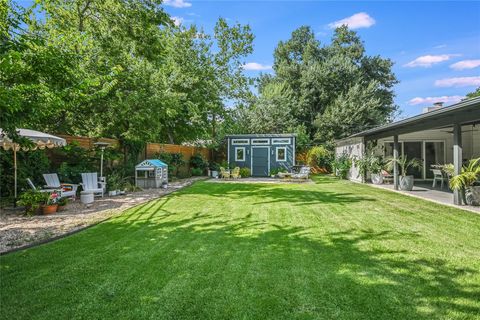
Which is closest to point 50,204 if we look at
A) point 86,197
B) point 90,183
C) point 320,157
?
point 86,197

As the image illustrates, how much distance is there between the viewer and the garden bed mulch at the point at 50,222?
4.44m

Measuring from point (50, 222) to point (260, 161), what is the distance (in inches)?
556

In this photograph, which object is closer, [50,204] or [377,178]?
[50,204]

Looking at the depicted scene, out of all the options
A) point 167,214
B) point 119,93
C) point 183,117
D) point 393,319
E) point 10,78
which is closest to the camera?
point 393,319

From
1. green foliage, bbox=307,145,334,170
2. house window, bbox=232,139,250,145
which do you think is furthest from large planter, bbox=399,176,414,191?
house window, bbox=232,139,250,145

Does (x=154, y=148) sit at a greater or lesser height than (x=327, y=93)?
lesser

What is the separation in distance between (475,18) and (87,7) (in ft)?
42.2

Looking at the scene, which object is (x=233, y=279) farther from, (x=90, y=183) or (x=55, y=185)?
(x=90, y=183)

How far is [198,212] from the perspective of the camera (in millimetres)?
6559

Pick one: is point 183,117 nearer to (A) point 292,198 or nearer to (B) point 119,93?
(B) point 119,93

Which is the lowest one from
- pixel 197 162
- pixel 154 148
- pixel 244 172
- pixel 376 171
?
pixel 244 172

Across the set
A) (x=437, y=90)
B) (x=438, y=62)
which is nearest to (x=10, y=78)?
(x=438, y=62)

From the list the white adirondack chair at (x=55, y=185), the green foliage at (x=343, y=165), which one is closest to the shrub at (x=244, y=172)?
the green foliage at (x=343, y=165)

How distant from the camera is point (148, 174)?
11.6 meters
